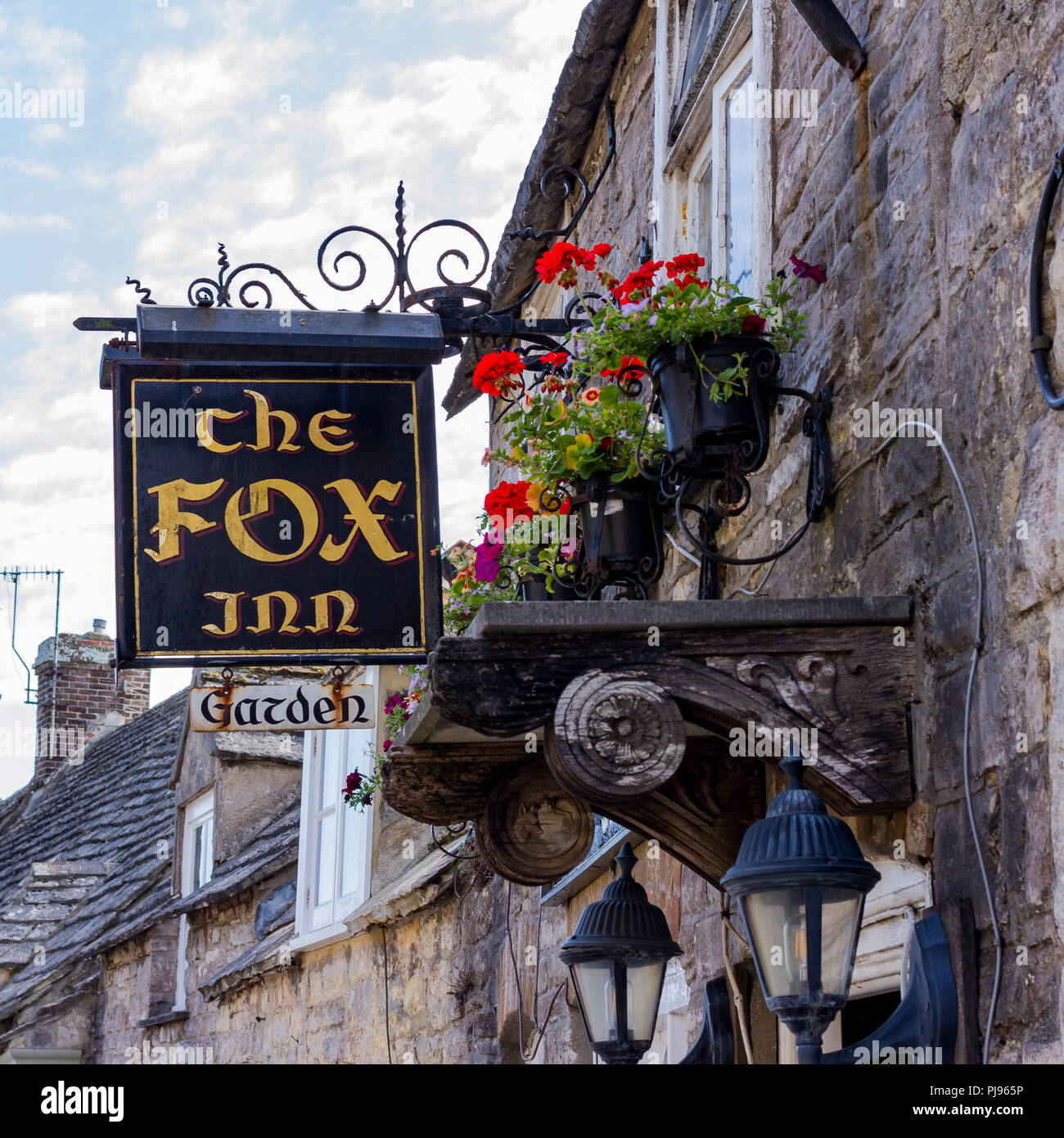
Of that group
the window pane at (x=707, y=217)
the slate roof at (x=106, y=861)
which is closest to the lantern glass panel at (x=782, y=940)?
the window pane at (x=707, y=217)

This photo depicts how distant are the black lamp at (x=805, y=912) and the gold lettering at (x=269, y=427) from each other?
7.87 feet

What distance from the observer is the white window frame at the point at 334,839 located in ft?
28.2

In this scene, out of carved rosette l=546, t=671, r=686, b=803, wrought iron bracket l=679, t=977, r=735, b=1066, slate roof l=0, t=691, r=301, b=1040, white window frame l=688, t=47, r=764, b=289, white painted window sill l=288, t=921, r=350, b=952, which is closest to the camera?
carved rosette l=546, t=671, r=686, b=803

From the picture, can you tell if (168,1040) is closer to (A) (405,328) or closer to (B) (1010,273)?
(A) (405,328)

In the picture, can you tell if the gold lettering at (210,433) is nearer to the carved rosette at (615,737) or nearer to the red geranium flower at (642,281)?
the red geranium flower at (642,281)

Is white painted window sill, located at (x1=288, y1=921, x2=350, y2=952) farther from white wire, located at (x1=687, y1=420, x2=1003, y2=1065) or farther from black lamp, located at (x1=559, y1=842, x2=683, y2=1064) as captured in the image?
white wire, located at (x1=687, y1=420, x2=1003, y2=1065)

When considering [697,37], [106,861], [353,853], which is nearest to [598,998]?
[697,37]

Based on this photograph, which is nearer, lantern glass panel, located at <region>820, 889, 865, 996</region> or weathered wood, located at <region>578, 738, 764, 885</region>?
lantern glass panel, located at <region>820, 889, 865, 996</region>

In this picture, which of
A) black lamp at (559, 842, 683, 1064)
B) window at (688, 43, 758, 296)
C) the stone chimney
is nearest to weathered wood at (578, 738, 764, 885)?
Answer: black lamp at (559, 842, 683, 1064)

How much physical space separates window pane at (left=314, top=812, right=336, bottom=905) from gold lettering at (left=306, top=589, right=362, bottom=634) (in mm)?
4892

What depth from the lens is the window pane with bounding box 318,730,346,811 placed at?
9531 millimetres

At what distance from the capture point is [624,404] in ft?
13.8

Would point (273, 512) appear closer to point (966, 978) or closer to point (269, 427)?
point (269, 427)

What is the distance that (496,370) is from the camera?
167 inches
